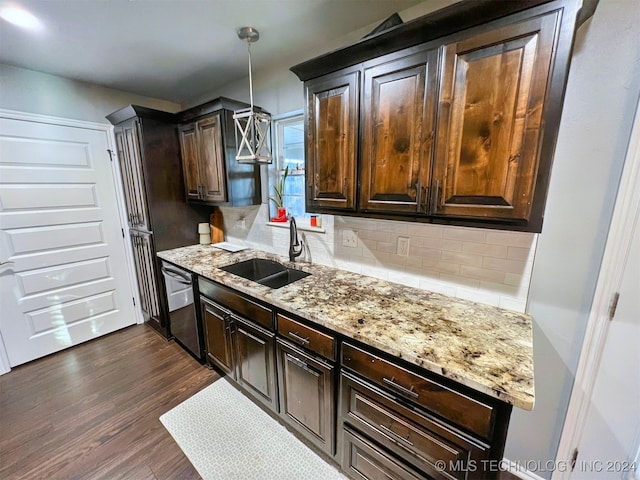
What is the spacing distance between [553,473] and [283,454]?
4.77 feet

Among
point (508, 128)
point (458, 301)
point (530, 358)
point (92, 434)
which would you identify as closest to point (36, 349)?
point (92, 434)

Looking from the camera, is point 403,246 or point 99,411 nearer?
point 403,246

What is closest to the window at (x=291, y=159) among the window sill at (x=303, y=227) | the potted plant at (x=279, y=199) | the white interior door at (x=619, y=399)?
the potted plant at (x=279, y=199)

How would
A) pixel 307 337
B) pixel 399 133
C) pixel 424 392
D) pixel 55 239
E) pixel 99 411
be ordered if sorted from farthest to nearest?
pixel 55 239 < pixel 99 411 < pixel 307 337 < pixel 399 133 < pixel 424 392

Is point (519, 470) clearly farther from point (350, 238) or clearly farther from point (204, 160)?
point (204, 160)

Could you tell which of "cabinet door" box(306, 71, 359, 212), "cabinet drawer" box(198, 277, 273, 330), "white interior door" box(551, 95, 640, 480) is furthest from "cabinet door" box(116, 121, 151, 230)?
"white interior door" box(551, 95, 640, 480)

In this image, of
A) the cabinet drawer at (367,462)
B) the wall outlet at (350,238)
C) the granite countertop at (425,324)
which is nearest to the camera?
the granite countertop at (425,324)

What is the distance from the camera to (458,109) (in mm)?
1090

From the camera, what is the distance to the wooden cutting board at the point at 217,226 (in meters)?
2.92

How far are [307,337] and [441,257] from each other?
0.90 m

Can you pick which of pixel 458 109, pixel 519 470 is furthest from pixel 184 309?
pixel 519 470

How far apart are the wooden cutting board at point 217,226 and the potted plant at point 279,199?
81cm

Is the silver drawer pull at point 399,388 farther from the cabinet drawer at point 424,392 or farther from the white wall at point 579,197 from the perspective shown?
the white wall at point 579,197

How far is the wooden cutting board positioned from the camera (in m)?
2.92
